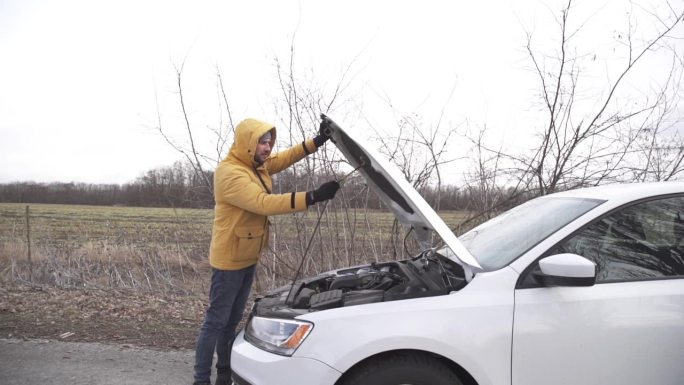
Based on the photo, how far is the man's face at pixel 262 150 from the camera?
10.9 feet

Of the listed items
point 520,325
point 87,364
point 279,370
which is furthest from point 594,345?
point 87,364

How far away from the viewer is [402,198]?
294 cm

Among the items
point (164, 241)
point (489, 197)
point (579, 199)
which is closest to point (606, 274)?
point (579, 199)

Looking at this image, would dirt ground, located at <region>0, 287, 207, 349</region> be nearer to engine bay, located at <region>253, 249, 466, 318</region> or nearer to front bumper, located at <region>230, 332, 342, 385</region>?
engine bay, located at <region>253, 249, 466, 318</region>

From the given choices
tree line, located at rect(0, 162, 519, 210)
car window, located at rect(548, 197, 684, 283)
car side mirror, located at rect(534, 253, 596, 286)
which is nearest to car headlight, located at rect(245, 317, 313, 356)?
car side mirror, located at rect(534, 253, 596, 286)

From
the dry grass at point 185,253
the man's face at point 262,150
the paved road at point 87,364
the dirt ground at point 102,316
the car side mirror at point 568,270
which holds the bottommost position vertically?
the paved road at point 87,364

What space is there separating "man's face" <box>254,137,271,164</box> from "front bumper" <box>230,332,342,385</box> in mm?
1422

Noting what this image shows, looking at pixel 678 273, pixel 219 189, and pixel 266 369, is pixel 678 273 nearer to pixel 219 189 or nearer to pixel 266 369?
pixel 266 369

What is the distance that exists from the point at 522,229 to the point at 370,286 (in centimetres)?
98

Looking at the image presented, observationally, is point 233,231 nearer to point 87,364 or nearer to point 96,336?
point 87,364

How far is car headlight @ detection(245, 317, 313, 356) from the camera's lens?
2246mm

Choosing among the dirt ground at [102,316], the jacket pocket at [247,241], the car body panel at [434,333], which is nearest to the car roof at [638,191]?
the car body panel at [434,333]

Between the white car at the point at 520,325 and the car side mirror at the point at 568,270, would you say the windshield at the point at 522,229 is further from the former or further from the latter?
the car side mirror at the point at 568,270

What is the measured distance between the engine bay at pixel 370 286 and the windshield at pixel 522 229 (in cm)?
20
